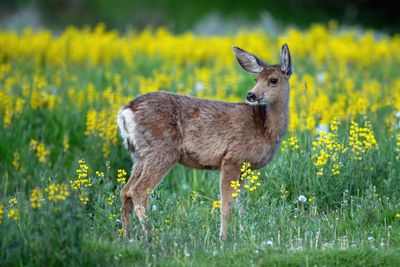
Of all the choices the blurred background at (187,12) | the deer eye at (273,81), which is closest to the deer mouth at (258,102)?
the deer eye at (273,81)

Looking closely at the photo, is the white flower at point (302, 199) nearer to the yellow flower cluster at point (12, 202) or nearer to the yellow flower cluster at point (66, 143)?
the yellow flower cluster at point (12, 202)

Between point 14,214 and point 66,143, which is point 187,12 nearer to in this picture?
point 66,143

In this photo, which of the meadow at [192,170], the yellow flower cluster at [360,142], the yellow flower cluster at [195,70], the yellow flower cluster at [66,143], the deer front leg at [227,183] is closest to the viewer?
the meadow at [192,170]

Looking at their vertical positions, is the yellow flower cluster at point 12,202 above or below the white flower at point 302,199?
above

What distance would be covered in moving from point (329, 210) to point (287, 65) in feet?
5.38

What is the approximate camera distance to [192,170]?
11.6m

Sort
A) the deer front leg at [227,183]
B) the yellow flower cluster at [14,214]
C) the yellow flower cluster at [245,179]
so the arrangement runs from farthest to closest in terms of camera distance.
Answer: the deer front leg at [227,183] → the yellow flower cluster at [245,179] → the yellow flower cluster at [14,214]

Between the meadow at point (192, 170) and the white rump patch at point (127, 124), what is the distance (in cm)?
34

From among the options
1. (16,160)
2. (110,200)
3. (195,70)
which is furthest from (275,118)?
(195,70)

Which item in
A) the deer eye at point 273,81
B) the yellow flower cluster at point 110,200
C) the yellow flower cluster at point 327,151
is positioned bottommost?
the yellow flower cluster at point 110,200

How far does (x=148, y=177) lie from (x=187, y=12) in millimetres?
19959

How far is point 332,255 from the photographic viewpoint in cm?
754

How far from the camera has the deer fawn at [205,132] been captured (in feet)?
28.9

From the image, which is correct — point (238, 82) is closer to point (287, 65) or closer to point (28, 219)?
point (287, 65)
